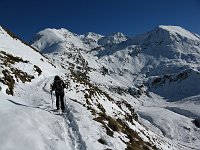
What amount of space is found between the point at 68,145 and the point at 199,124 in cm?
12645

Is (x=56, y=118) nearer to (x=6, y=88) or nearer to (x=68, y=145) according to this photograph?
(x=68, y=145)

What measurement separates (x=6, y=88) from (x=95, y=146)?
11762 millimetres

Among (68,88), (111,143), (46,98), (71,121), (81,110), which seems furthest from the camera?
(68,88)

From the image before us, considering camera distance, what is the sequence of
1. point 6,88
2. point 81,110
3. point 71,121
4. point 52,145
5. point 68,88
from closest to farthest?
point 52,145 < point 71,121 < point 81,110 < point 6,88 < point 68,88

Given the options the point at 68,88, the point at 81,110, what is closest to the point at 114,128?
the point at 81,110

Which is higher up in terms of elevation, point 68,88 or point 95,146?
point 68,88

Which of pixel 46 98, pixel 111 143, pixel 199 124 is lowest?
pixel 199 124

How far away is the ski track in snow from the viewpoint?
20672mm

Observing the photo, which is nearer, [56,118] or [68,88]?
[56,118]

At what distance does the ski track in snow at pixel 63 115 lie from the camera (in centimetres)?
2067

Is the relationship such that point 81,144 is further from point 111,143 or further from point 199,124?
point 199,124

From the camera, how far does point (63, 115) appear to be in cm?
2572

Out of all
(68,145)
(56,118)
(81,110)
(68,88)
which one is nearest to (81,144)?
(68,145)

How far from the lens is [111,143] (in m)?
21.4
